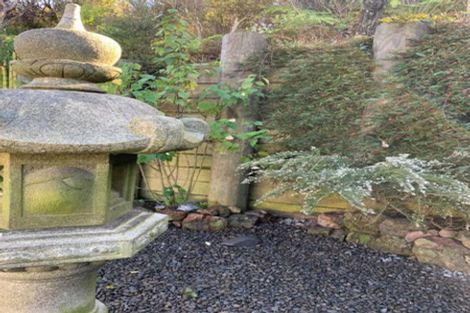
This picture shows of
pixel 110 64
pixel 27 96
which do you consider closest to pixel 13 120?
pixel 27 96

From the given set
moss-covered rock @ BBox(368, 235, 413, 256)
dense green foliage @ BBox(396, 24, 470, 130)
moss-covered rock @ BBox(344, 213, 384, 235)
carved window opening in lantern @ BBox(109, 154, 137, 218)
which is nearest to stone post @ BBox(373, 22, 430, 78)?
dense green foliage @ BBox(396, 24, 470, 130)

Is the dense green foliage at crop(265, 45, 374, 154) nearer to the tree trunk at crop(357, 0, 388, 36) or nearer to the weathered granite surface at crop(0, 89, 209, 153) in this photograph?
the tree trunk at crop(357, 0, 388, 36)

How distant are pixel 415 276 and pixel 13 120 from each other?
2.31 meters

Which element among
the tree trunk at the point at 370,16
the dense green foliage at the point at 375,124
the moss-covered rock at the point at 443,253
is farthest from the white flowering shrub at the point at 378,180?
the tree trunk at the point at 370,16

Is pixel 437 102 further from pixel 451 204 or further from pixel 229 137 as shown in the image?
pixel 229 137

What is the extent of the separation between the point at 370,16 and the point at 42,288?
368 centimetres

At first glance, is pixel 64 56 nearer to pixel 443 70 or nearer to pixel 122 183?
pixel 122 183

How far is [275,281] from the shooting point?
2.19 meters

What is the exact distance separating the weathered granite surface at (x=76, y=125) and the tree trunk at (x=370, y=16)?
3.21 m

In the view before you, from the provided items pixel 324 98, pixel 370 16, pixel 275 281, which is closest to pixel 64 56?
pixel 275 281

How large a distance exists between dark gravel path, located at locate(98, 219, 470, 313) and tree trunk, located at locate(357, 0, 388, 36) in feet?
7.04

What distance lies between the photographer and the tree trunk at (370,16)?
3693 mm

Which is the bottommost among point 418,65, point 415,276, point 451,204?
point 415,276

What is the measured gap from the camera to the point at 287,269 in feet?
7.77
